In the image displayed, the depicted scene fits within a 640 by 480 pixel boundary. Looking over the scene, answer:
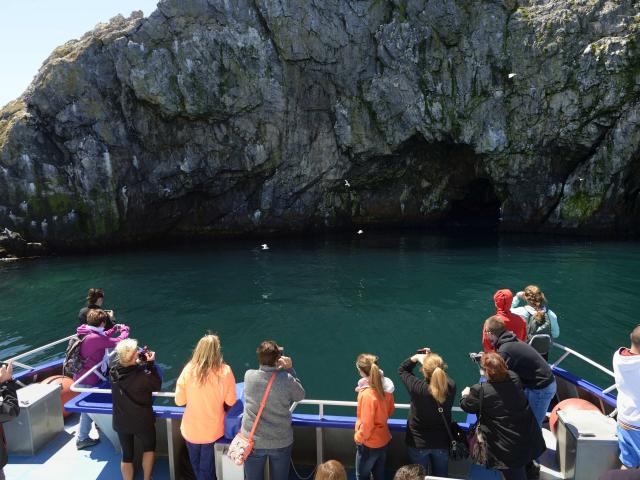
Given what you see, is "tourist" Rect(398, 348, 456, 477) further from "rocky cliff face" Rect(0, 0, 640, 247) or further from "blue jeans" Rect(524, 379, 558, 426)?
"rocky cliff face" Rect(0, 0, 640, 247)

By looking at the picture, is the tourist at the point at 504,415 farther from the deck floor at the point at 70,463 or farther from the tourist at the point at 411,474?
the deck floor at the point at 70,463

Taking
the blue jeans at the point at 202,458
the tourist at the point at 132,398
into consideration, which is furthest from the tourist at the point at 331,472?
the tourist at the point at 132,398

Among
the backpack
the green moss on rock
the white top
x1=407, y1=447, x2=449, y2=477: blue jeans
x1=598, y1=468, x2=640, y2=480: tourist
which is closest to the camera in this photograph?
x1=598, y1=468, x2=640, y2=480: tourist

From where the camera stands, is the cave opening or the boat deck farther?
the cave opening

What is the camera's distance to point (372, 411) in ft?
16.0

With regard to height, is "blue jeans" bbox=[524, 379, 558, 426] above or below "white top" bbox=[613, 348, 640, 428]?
below

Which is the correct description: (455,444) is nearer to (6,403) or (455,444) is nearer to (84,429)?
(6,403)

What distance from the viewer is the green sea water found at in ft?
44.8

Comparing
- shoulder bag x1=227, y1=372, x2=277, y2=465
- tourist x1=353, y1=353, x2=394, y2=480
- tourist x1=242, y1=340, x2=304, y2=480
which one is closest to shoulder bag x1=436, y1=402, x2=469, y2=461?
tourist x1=353, y1=353, x2=394, y2=480

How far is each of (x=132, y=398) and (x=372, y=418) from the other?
2.85 meters

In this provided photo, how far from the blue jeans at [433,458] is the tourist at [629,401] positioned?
1.89m

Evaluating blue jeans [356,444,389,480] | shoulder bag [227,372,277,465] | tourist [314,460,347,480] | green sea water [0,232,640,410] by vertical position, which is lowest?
green sea water [0,232,640,410]

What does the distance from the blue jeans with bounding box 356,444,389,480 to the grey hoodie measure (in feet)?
3.23

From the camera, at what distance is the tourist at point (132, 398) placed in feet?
17.1
